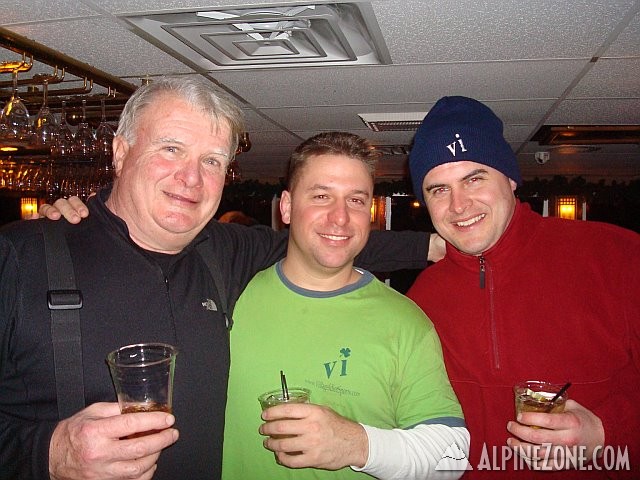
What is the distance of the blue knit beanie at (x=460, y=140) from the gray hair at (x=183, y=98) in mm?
866

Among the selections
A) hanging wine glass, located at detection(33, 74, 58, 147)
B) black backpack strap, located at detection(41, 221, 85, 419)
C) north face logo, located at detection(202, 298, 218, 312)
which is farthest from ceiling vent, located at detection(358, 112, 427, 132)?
black backpack strap, located at detection(41, 221, 85, 419)

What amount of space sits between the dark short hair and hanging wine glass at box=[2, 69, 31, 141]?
2.00 meters

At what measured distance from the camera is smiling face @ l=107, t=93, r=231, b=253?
186cm

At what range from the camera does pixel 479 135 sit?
2223 millimetres

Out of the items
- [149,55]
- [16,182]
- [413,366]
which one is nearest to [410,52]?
[149,55]

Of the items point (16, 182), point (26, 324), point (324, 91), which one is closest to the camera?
point (26, 324)

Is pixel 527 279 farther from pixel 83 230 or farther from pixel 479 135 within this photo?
pixel 83 230

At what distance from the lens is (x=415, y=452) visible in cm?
172

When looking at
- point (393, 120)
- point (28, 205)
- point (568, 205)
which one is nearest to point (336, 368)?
point (393, 120)

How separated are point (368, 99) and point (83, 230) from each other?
3.15 metres

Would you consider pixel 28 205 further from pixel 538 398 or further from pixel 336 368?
pixel 538 398

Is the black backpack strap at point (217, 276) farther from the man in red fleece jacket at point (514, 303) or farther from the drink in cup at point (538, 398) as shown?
the drink in cup at point (538, 398)

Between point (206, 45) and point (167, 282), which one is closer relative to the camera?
point (167, 282)

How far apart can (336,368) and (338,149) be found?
92cm
